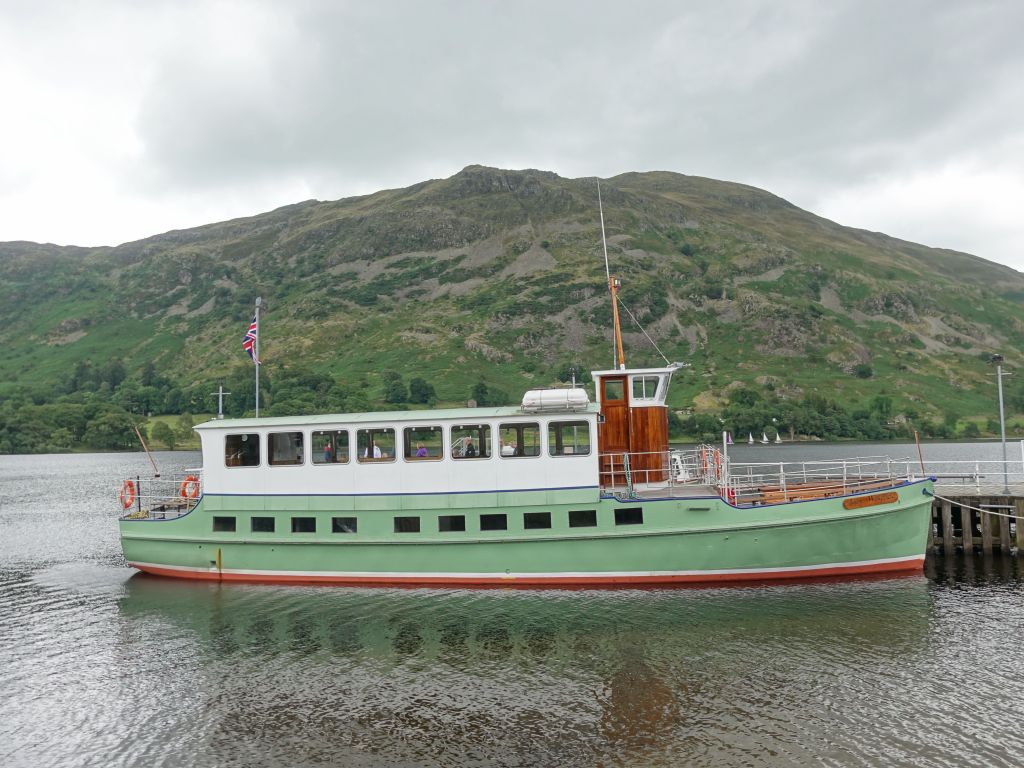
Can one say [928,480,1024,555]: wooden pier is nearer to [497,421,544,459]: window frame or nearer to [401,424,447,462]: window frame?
[497,421,544,459]: window frame

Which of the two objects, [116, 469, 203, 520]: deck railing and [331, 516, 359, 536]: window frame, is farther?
[116, 469, 203, 520]: deck railing

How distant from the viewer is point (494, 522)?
21000 millimetres

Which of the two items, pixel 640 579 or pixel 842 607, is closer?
pixel 842 607

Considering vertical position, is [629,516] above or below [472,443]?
below

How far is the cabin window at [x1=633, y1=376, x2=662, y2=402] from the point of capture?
22359 mm

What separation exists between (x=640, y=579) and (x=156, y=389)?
19819 centimetres

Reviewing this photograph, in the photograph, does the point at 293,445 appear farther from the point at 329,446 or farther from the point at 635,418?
the point at 635,418

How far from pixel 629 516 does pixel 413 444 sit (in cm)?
711

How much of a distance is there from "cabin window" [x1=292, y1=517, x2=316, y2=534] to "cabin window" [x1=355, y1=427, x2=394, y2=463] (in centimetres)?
265

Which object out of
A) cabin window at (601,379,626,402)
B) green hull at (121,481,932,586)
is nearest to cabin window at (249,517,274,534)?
green hull at (121,481,932,586)

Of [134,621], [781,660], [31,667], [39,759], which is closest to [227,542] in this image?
[134,621]

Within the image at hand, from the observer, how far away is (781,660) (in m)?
15.0

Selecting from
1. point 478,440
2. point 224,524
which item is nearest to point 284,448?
point 224,524

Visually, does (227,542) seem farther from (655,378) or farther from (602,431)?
(655,378)
